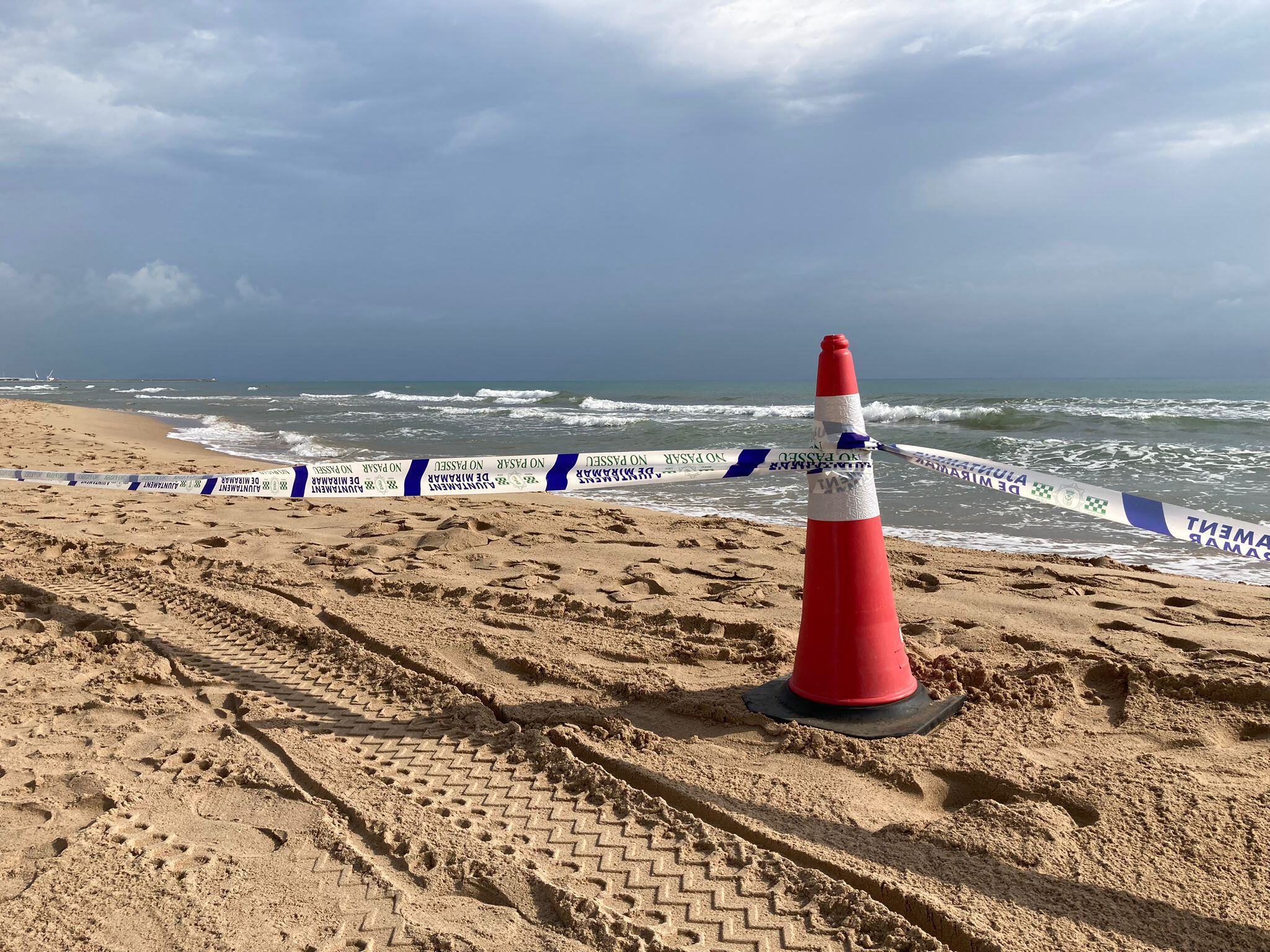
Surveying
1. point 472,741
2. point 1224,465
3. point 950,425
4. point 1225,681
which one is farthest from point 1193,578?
point 950,425

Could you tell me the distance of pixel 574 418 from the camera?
24.5m

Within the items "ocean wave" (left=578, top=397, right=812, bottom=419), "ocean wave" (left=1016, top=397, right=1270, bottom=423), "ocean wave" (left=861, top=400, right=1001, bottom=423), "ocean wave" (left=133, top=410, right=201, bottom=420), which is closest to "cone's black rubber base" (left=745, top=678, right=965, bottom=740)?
"ocean wave" (left=1016, top=397, right=1270, bottom=423)

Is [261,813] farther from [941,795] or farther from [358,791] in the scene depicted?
[941,795]

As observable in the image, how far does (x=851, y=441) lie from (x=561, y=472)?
1.33 m

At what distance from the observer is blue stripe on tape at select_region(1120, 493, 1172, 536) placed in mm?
2646

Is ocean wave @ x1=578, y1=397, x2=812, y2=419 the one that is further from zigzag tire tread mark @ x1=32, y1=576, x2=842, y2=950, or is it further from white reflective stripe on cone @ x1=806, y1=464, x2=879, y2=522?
zigzag tire tread mark @ x1=32, y1=576, x2=842, y2=950

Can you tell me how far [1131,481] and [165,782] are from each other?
9.66 meters

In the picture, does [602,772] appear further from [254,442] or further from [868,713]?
[254,442]

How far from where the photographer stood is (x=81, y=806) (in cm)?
214

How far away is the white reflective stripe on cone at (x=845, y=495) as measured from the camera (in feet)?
8.98

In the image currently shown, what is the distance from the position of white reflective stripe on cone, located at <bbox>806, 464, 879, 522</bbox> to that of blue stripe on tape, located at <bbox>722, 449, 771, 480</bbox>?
463mm

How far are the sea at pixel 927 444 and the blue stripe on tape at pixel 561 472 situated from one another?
312 centimetres

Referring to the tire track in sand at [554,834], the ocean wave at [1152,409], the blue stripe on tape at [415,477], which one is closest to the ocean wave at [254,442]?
the blue stripe on tape at [415,477]

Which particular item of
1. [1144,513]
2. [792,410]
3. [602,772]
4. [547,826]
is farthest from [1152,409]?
[547,826]
